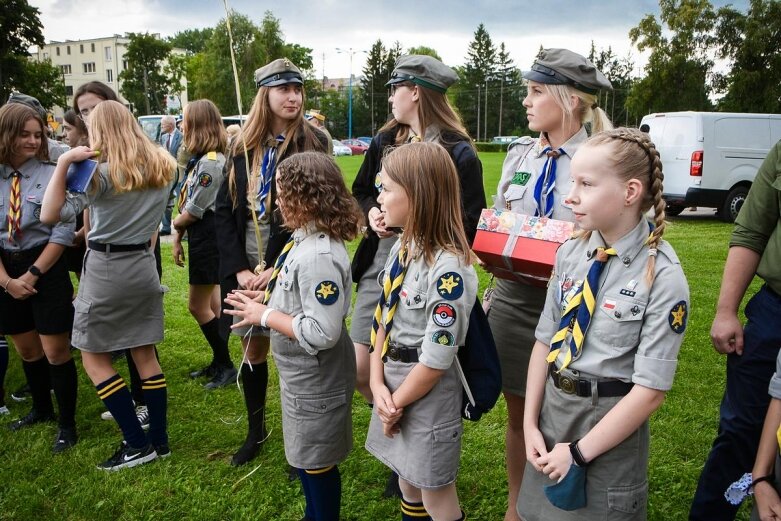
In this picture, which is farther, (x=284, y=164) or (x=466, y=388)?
(x=284, y=164)

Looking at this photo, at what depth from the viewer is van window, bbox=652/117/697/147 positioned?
1289 centimetres

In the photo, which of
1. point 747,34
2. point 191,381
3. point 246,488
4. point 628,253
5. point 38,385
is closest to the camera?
point 628,253

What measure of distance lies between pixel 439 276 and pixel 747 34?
30.8 m

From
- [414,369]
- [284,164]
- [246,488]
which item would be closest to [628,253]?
[414,369]

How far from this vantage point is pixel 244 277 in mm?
3469

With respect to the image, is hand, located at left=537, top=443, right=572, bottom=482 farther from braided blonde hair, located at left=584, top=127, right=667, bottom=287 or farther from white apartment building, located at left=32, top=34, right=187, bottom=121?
white apartment building, located at left=32, top=34, right=187, bottom=121

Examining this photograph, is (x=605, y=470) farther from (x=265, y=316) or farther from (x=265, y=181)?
(x=265, y=181)

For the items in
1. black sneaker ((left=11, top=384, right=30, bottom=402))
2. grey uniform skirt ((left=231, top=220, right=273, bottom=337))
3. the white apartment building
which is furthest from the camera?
the white apartment building

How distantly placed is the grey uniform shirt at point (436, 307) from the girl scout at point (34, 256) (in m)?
2.65

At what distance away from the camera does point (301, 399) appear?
273 centimetres

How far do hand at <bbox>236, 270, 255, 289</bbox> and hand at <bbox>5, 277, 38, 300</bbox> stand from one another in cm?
142

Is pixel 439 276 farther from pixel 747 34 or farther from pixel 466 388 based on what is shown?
pixel 747 34

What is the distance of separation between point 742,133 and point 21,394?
13.6 meters

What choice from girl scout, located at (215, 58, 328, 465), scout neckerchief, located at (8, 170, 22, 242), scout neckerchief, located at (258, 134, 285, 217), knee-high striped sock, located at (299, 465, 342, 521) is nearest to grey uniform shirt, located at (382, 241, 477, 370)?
knee-high striped sock, located at (299, 465, 342, 521)
